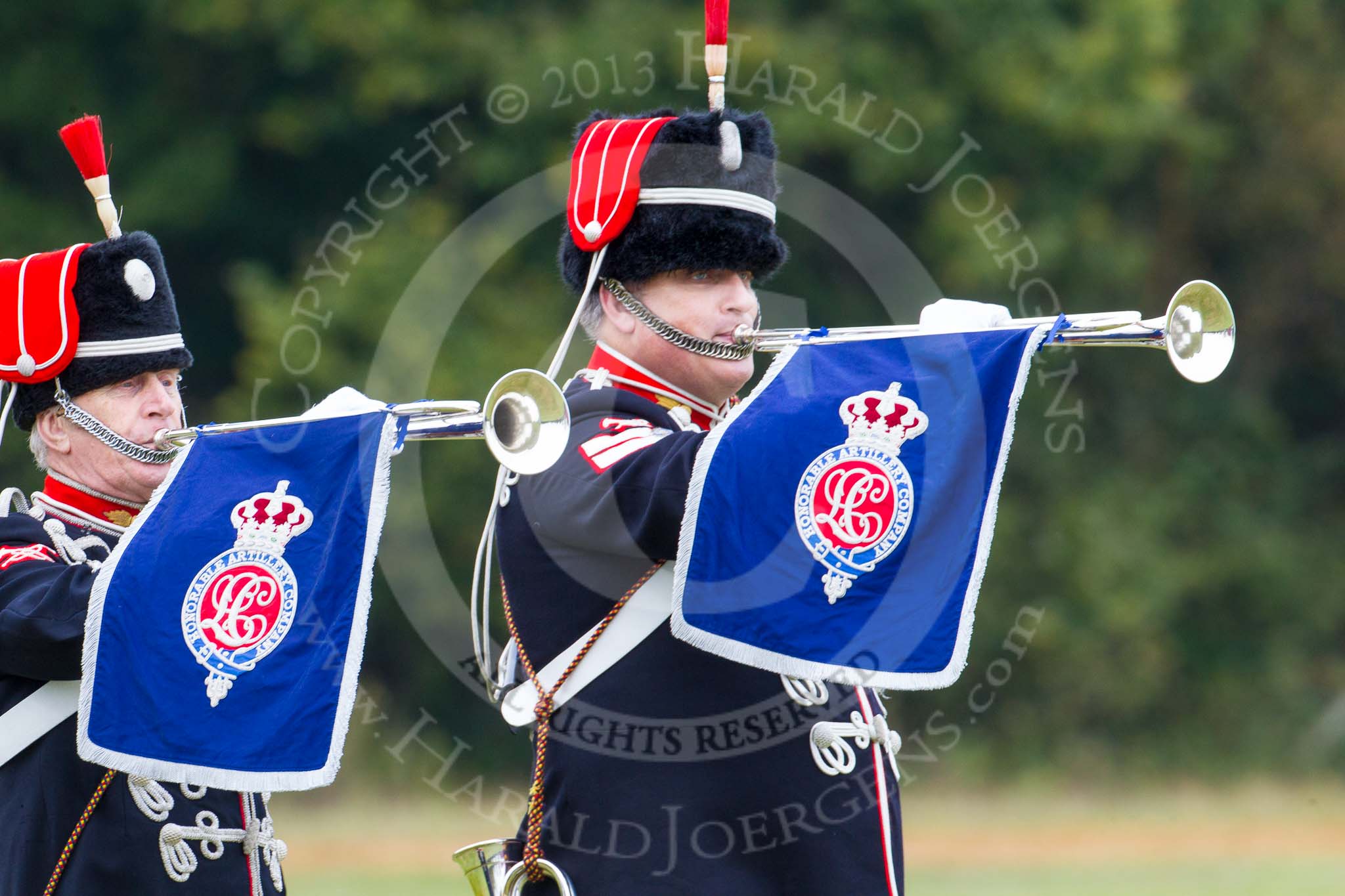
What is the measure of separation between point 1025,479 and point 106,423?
1056 centimetres

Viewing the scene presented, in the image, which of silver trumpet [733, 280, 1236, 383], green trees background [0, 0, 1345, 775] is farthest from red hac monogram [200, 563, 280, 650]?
green trees background [0, 0, 1345, 775]

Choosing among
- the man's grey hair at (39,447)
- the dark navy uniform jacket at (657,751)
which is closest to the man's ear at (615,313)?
the dark navy uniform jacket at (657,751)

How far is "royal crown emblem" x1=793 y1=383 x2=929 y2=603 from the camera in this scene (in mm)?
2918

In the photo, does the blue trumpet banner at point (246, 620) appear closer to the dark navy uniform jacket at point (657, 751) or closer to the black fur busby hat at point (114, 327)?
the dark navy uniform jacket at point (657, 751)

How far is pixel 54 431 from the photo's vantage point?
146 inches

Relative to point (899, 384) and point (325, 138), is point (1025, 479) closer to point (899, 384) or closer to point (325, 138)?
point (325, 138)

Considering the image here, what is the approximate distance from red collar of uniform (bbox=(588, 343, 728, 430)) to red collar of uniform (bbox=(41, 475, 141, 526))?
1.01 meters

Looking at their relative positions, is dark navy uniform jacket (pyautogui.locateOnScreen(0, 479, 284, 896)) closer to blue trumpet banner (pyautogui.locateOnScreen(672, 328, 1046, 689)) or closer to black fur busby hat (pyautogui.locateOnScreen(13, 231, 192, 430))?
black fur busby hat (pyautogui.locateOnScreen(13, 231, 192, 430))

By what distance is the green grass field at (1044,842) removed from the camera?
874 cm

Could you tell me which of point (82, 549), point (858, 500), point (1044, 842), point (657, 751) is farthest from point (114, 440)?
point (1044, 842)

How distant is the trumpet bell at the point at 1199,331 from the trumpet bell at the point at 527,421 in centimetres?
93

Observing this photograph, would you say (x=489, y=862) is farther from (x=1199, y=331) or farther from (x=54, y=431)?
(x=1199, y=331)

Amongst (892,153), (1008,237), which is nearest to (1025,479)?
(1008,237)

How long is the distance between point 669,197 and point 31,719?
148 centimetres
